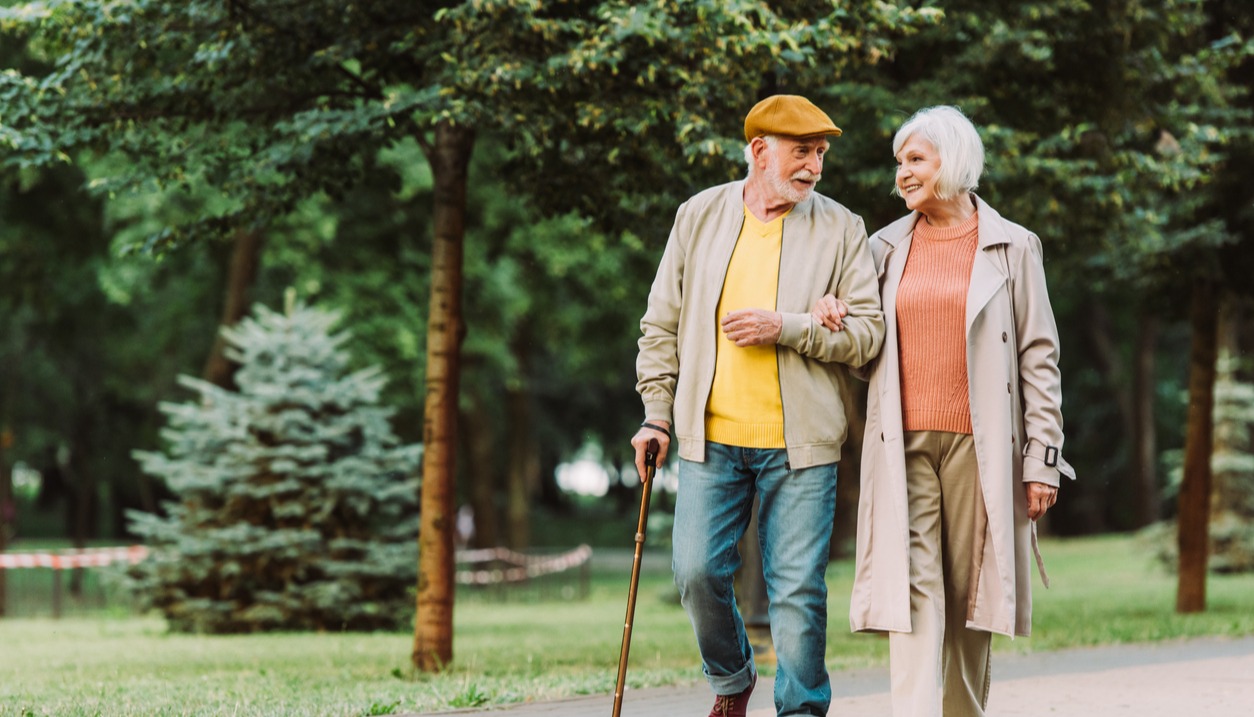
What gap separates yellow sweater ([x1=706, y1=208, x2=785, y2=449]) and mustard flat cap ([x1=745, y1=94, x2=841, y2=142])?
0.32m

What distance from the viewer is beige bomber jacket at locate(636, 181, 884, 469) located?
492cm

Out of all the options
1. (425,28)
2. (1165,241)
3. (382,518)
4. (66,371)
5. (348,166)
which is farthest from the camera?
(66,371)

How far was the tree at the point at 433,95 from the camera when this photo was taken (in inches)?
307

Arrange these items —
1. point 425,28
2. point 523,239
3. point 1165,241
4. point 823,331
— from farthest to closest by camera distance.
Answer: point 523,239
point 1165,241
point 425,28
point 823,331

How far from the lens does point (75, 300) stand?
81.3 feet

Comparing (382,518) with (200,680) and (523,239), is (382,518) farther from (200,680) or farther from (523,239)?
(523,239)

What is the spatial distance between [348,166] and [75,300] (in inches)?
671

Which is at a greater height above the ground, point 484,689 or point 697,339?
point 697,339

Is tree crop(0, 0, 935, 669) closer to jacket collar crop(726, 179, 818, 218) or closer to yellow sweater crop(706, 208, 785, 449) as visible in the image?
jacket collar crop(726, 179, 818, 218)

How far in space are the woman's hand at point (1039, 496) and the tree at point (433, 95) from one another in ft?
10.7

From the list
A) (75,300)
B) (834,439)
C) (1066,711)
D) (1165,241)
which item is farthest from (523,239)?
(834,439)

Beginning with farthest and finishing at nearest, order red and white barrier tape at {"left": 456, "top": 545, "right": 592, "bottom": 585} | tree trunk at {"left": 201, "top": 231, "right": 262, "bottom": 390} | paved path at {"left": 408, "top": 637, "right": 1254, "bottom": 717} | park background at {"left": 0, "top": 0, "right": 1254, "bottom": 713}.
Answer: red and white barrier tape at {"left": 456, "top": 545, "right": 592, "bottom": 585} → tree trunk at {"left": 201, "top": 231, "right": 262, "bottom": 390} → park background at {"left": 0, "top": 0, "right": 1254, "bottom": 713} → paved path at {"left": 408, "top": 637, "right": 1254, "bottom": 717}

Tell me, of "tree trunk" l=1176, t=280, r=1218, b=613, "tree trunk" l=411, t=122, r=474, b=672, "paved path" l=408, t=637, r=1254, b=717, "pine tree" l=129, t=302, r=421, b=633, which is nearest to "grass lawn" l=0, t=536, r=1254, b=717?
"tree trunk" l=411, t=122, r=474, b=672

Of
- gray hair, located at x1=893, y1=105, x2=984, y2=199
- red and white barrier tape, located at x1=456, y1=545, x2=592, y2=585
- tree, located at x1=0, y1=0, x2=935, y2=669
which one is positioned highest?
tree, located at x1=0, y1=0, x2=935, y2=669
